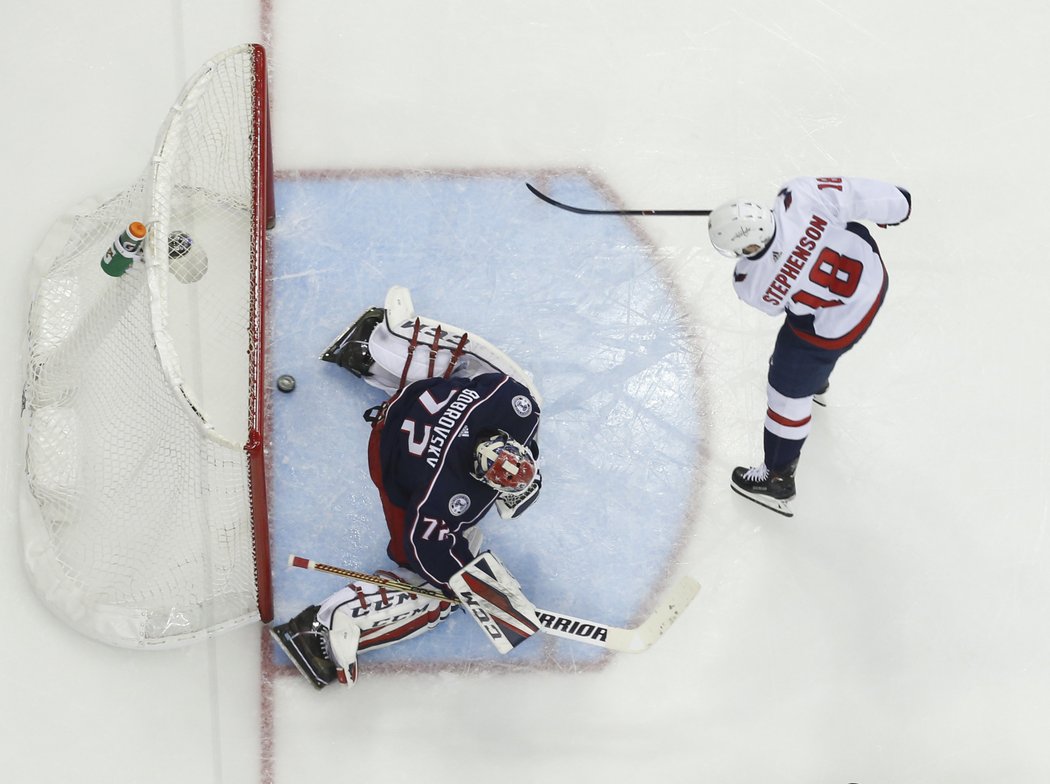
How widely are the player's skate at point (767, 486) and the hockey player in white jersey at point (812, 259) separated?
44 cm

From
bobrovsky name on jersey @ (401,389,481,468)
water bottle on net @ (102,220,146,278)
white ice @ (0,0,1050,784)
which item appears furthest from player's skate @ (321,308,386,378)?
water bottle on net @ (102,220,146,278)

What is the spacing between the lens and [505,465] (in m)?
3.21

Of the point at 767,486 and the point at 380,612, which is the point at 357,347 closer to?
the point at 380,612

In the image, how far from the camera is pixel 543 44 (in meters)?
4.47

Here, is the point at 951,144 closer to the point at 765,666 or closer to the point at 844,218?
the point at 844,218

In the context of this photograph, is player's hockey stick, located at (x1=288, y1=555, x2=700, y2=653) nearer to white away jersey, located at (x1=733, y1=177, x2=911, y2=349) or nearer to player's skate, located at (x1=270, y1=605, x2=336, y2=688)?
player's skate, located at (x1=270, y1=605, x2=336, y2=688)

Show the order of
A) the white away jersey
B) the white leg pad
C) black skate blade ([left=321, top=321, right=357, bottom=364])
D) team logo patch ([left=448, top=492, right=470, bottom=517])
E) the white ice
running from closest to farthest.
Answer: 1. the white away jersey
2. team logo patch ([left=448, top=492, right=470, bottom=517])
3. the white ice
4. the white leg pad
5. black skate blade ([left=321, top=321, right=357, bottom=364])

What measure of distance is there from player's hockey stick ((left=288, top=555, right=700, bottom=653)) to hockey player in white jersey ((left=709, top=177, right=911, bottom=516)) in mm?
810

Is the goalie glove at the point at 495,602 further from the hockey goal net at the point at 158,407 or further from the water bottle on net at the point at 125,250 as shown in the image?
the water bottle on net at the point at 125,250

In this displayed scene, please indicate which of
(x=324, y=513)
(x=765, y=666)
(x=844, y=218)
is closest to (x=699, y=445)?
(x=765, y=666)

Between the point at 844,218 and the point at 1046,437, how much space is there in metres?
1.39

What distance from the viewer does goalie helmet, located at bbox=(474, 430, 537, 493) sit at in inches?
126

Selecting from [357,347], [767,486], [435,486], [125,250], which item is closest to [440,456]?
[435,486]

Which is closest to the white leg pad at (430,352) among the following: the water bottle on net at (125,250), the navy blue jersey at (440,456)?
the navy blue jersey at (440,456)
